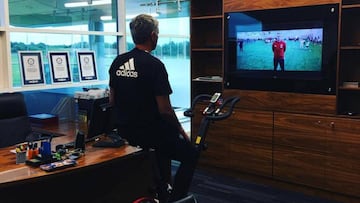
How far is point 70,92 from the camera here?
15.6ft

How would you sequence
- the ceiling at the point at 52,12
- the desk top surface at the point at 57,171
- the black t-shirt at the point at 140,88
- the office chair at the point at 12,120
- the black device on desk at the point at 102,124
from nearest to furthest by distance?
the desk top surface at the point at 57,171, the black t-shirt at the point at 140,88, the black device on desk at the point at 102,124, the office chair at the point at 12,120, the ceiling at the point at 52,12

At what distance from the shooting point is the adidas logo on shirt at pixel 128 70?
2559 millimetres

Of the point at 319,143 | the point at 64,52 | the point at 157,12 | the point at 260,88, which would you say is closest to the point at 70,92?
the point at 64,52

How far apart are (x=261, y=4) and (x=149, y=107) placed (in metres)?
2.24

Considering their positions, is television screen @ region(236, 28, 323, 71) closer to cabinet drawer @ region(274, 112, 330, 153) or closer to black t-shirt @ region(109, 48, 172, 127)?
cabinet drawer @ region(274, 112, 330, 153)

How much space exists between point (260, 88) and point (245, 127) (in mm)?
470

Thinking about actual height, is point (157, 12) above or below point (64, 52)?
above

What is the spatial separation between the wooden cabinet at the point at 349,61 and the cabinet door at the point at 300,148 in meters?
0.33

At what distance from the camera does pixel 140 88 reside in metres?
2.54

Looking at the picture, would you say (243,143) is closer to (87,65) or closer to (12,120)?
(87,65)

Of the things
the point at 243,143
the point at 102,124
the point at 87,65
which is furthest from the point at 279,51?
the point at 87,65

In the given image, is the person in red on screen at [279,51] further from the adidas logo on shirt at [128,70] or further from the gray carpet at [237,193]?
the adidas logo on shirt at [128,70]

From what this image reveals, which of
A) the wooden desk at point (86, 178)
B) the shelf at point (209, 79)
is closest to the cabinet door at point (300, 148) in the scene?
the shelf at point (209, 79)

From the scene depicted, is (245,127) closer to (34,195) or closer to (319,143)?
(319,143)
